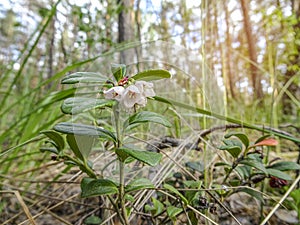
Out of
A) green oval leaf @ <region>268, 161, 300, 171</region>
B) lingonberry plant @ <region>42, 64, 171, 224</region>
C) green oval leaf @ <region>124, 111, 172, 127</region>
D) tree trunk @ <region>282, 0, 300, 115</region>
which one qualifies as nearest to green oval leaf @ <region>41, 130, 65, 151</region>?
lingonberry plant @ <region>42, 64, 171, 224</region>

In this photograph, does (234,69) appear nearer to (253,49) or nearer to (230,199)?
(253,49)

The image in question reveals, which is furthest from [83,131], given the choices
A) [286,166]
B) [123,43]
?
[123,43]

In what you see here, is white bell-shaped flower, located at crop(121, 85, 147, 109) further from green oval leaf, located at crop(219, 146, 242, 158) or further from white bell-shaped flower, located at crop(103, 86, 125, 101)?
green oval leaf, located at crop(219, 146, 242, 158)

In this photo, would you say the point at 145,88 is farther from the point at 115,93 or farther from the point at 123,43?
the point at 123,43

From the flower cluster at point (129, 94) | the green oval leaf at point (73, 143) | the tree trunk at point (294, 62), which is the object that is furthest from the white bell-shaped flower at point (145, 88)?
the tree trunk at point (294, 62)

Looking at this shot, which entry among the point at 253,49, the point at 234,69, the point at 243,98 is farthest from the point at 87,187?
the point at 253,49

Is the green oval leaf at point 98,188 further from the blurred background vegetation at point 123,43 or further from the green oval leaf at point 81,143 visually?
the blurred background vegetation at point 123,43
